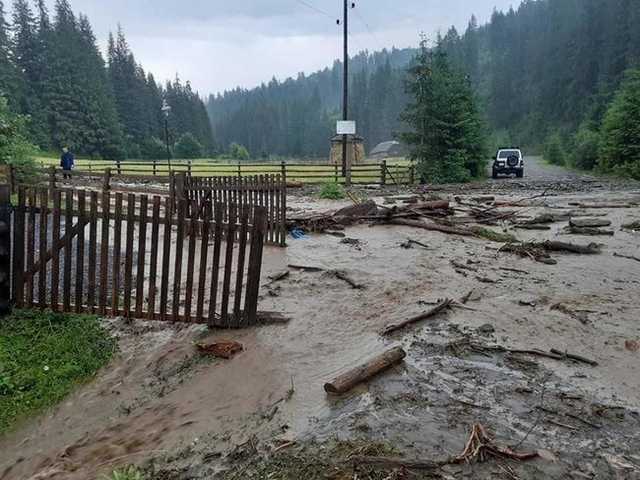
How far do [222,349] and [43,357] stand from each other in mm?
1808

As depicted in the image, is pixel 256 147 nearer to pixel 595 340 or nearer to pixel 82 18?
pixel 82 18

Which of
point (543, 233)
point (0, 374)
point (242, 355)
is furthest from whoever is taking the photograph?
point (543, 233)

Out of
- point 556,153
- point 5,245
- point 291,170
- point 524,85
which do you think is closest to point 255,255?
point 5,245

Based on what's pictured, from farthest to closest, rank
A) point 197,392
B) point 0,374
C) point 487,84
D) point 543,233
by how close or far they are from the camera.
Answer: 1. point 487,84
2. point 543,233
3. point 0,374
4. point 197,392

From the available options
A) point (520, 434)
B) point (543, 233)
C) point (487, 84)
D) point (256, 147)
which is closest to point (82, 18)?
point (256, 147)

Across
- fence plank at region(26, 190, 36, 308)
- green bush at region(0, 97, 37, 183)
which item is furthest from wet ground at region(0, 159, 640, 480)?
green bush at region(0, 97, 37, 183)

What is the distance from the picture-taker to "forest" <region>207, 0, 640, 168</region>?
69.7 meters

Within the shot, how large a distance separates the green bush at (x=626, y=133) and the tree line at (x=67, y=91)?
58.3 meters

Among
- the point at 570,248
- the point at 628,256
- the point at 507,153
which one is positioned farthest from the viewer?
the point at 507,153

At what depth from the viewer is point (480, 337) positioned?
16.4 feet

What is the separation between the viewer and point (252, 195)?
10023mm

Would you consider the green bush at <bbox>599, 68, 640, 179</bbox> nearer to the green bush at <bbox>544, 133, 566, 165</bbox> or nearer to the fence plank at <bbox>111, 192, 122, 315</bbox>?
the green bush at <bbox>544, 133, 566, 165</bbox>

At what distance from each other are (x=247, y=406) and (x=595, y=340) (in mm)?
3680

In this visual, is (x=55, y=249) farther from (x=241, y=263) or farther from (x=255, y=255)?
(x=255, y=255)
